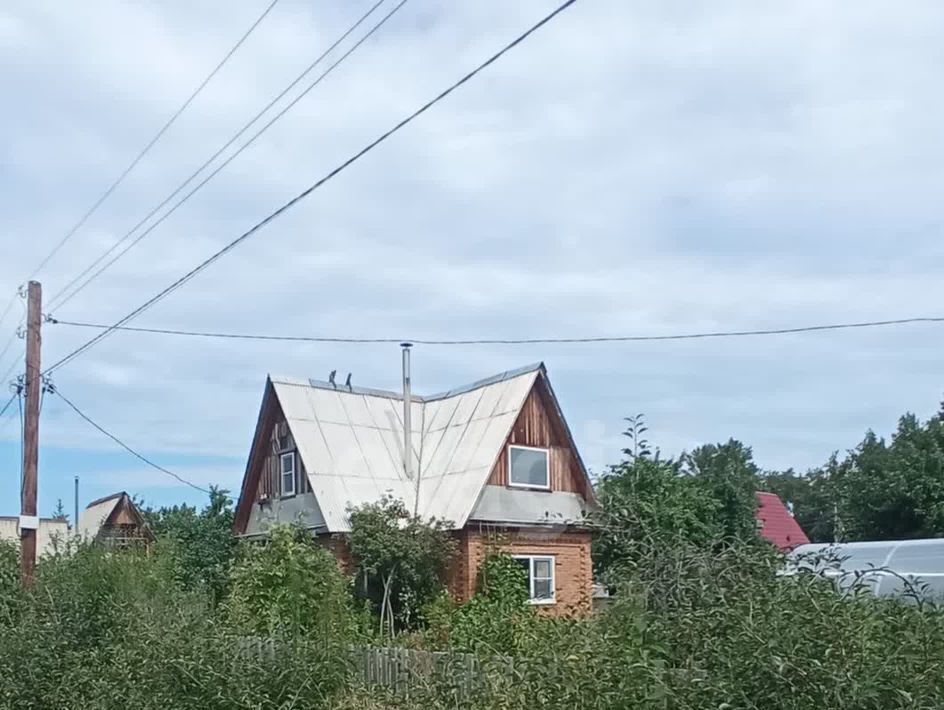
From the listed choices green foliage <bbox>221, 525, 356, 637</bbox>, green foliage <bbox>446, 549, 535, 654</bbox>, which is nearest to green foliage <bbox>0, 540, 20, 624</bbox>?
green foliage <bbox>221, 525, 356, 637</bbox>

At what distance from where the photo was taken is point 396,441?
Answer: 25172 mm

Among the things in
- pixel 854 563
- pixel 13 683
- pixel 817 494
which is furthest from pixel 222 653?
pixel 817 494

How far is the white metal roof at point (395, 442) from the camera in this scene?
22.6 metres

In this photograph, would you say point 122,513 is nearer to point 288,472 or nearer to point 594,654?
point 288,472

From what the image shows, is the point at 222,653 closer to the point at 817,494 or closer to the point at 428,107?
the point at 428,107

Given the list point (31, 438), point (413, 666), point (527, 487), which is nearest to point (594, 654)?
point (413, 666)

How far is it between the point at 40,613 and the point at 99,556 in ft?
4.88

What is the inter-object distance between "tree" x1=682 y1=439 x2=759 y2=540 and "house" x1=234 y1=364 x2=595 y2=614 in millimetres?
2593

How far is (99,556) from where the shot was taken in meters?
15.4

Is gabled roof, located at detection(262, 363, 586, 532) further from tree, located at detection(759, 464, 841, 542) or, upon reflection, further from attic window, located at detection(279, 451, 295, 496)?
tree, located at detection(759, 464, 841, 542)

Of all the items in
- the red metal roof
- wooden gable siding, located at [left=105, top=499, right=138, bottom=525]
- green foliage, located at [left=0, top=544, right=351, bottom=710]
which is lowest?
green foliage, located at [left=0, top=544, right=351, bottom=710]

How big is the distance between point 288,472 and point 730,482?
981cm

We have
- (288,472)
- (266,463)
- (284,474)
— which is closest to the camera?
(288,472)

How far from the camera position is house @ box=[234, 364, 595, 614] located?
869 inches
